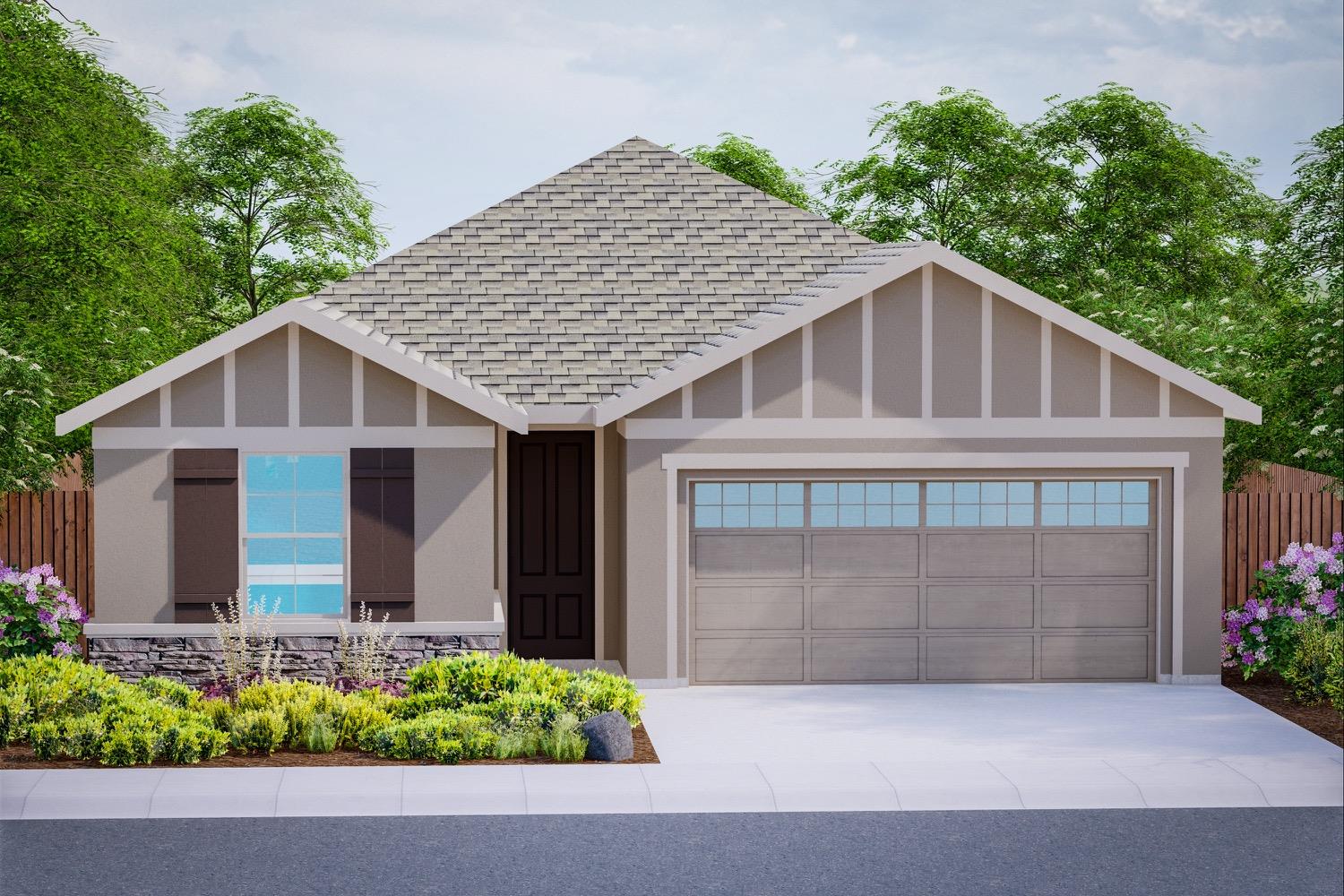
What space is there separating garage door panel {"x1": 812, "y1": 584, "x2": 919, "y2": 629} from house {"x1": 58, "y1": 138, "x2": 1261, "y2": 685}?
0.03 meters

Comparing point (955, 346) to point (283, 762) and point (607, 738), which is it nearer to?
point (607, 738)

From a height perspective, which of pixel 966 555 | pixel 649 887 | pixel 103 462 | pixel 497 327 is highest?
pixel 497 327

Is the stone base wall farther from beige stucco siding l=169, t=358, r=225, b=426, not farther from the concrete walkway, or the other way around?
the concrete walkway

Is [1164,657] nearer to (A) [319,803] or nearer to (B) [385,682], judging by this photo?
(B) [385,682]

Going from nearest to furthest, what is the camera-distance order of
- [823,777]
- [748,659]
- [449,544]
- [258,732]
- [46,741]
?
[823,777] → [46,741] → [258,732] → [449,544] → [748,659]

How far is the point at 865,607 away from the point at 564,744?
4.71m

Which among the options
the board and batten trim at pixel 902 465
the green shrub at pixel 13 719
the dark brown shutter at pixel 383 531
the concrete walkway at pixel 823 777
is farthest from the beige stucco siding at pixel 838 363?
the green shrub at pixel 13 719

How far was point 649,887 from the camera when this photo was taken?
357 inches

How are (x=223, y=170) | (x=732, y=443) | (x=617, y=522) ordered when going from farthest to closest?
(x=223, y=170) → (x=617, y=522) → (x=732, y=443)

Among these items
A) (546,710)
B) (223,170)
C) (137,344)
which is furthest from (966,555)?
(223,170)

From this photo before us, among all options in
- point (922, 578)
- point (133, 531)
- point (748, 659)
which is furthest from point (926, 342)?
point (133, 531)

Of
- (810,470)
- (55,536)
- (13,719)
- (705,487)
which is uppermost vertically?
(810,470)

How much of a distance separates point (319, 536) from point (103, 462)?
7.08 feet

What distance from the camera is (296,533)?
584 inches
